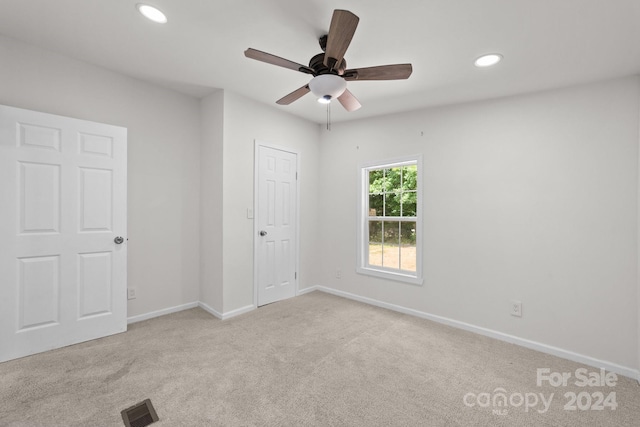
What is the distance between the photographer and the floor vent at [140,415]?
1.69 m

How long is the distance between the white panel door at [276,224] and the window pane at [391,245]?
1.24m

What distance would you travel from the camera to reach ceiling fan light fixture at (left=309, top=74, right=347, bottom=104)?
6.37ft

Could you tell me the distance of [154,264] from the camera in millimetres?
3232

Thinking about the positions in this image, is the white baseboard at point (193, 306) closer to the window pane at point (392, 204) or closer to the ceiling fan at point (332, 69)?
the window pane at point (392, 204)

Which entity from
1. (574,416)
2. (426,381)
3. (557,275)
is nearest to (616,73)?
(557,275)

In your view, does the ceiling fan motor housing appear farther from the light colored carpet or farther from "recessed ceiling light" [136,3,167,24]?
the light colored carpet

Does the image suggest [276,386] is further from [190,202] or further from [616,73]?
[616,73]

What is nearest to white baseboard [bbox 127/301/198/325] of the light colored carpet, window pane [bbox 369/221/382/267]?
the light colored carpet

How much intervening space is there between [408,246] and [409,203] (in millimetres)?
542

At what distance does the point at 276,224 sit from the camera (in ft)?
12.7

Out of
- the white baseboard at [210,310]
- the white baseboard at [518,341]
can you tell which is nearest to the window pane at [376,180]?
the white baseboard at [518,341]

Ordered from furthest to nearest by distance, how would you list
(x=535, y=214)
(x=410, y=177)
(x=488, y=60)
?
(x=410, y=177) < (x=535, y=214) < (x=488, y=60)

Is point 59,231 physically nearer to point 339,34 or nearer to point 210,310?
point 210,310

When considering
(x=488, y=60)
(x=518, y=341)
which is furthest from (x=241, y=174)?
(x=518, y=341)
